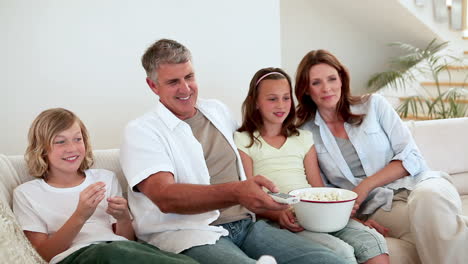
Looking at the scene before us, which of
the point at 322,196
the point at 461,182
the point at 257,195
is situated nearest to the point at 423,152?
the point at 461,182

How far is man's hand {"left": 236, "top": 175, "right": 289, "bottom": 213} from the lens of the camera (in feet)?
4.75

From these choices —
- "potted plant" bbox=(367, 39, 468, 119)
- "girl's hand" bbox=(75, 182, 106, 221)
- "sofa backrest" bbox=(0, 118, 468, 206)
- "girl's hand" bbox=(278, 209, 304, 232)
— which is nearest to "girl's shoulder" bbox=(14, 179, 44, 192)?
"girl's hand" bbox=(75, 182, 106, 221)

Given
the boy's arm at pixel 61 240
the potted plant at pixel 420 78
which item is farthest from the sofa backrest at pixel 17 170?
the potted plant at pixel 420 78

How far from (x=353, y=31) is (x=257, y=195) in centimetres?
467

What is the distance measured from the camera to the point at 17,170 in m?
1.87

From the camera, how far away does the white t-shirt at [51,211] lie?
1690mm

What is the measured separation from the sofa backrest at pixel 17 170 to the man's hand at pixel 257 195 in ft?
2.37

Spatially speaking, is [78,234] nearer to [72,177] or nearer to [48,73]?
[72,177]

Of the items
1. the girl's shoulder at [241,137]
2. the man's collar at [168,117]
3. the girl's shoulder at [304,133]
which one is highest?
the man's collar at [168,117]

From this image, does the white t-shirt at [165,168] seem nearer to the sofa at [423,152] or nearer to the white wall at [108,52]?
the sofa at [423,152]

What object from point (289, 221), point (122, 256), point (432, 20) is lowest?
point (289, 221)

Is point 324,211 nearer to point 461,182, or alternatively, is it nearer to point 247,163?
point 247,163

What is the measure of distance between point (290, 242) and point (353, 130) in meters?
0.75

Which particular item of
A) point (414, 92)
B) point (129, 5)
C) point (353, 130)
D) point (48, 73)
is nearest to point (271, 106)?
point (353, 130)
